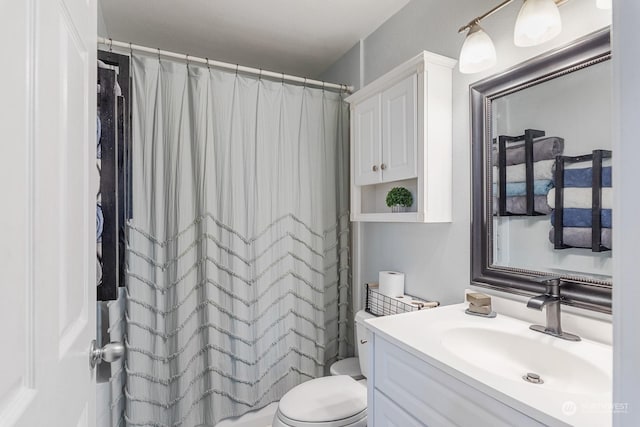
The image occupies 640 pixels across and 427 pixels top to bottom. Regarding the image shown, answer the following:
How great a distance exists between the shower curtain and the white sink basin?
1144 millimetres

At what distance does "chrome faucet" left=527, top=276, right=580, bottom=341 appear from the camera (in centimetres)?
106

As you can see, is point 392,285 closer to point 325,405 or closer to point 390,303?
point 390,303

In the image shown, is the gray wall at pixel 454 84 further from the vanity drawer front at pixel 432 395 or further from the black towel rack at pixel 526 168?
the vanity drawer front at pixel 432 395

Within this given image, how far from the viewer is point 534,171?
1.23 m

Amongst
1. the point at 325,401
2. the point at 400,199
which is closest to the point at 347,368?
the point at 325,401

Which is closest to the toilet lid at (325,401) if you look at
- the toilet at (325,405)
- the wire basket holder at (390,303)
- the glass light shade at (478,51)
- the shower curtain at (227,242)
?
the toilet at (325,405)

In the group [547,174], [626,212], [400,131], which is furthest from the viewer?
[400,131]

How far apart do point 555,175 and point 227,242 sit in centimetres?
158

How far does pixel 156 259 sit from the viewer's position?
5.87ft

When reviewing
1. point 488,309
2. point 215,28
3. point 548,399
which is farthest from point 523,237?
point 215,28

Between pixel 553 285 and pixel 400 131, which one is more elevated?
pixel 400 131

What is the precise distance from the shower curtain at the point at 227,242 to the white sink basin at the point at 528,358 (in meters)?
1.14
